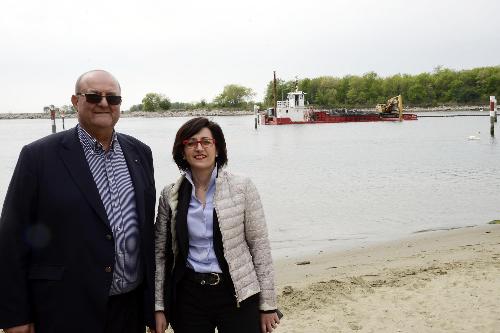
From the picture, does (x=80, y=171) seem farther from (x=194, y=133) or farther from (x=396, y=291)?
(x=396, y=291)

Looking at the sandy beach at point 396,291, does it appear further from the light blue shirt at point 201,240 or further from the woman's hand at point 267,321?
the light blue shirt at point 201,240

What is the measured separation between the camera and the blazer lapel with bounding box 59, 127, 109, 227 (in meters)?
2.57

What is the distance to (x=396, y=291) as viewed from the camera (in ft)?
19.0

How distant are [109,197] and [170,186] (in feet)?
1.41

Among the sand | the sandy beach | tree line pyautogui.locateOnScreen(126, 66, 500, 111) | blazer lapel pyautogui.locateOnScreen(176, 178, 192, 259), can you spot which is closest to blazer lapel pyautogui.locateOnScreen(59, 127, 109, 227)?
blazer lapel pyautogui.locateOnScreen(176, 178, 192, 259)

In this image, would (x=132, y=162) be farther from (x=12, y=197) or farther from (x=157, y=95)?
(x=157, y=95)

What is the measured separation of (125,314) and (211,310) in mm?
466

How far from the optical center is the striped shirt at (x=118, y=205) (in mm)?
2670

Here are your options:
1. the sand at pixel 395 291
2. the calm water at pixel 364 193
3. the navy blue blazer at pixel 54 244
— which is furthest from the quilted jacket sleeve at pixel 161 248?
the calm water at pixel 364 193

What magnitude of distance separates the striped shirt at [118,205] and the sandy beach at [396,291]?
8.43ft

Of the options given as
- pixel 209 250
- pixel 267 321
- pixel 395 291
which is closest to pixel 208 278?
pixel 209 250

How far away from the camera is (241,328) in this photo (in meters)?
2.88

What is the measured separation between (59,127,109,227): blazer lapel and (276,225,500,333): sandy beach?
2.91 meters

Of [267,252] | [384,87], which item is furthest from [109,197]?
[384,87]
